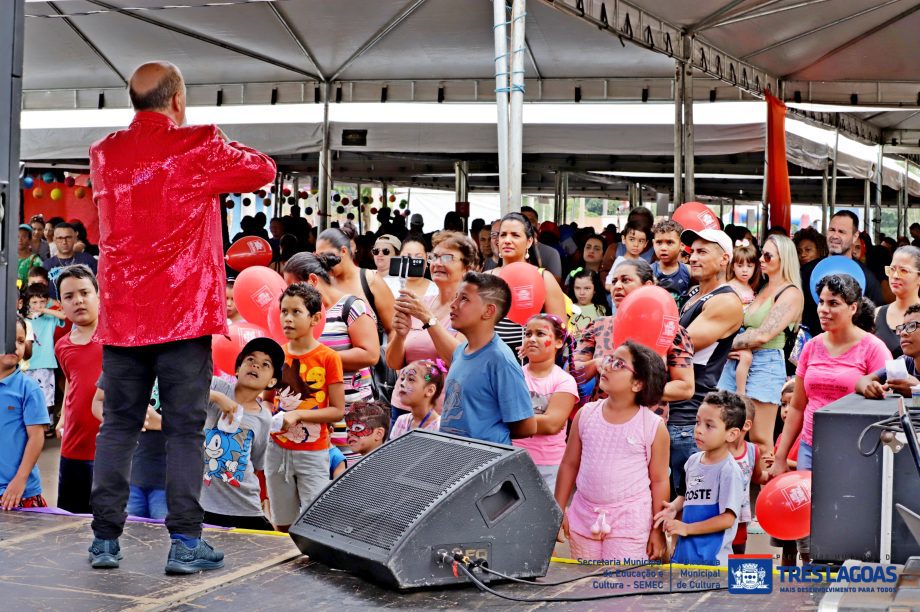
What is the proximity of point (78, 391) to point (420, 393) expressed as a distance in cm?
162

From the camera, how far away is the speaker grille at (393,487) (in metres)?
3.38

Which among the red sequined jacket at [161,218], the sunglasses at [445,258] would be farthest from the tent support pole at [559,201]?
the red sequined jacket at [161,218]

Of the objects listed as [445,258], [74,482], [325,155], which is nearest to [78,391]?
[74,482]

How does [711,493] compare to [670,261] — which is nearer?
[711,493]

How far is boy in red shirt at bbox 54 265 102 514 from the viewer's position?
5.00 meters

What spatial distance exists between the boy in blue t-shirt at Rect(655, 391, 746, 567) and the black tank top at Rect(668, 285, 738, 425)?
286mm

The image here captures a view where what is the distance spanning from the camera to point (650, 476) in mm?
4242

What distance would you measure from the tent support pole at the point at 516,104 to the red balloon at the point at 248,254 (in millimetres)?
1642

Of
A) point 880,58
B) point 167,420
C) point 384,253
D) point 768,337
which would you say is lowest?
point 167,420

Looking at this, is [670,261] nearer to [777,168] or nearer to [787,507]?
[787,507]

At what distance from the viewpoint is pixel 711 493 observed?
4379mm

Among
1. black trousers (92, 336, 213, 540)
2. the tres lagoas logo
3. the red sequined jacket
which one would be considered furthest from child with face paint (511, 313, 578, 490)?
the red sequined jacket

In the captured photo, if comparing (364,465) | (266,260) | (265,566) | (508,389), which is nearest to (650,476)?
(508,389)

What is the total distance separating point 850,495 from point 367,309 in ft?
9.77
